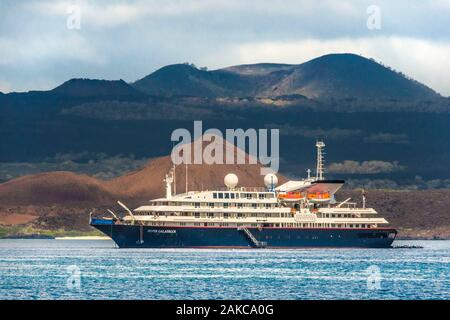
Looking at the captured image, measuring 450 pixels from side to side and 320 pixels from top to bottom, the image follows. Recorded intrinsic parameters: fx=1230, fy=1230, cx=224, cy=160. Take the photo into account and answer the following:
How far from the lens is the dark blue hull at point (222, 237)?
15512 cm

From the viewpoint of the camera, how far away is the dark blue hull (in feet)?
509

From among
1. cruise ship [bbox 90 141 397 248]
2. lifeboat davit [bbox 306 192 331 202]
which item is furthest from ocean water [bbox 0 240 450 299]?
lifeboat davit [bbox 306 192 331 202]

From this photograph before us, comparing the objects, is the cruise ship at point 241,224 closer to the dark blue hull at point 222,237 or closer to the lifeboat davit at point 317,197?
the dark blue hull at point 222,237

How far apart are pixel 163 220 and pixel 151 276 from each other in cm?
5887

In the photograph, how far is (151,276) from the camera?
97.2m

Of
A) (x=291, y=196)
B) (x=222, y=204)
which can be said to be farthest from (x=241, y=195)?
(x=291, y=196)

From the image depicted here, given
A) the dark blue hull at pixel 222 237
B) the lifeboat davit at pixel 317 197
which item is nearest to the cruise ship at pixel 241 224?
the dark blue hull at pixel 222 237

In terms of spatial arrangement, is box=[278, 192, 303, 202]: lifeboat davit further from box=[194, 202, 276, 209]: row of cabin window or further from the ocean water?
the ocean water

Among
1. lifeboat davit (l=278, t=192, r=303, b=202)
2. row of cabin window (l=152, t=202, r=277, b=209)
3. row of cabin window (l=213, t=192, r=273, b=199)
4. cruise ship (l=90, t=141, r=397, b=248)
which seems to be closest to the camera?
cruise ship (l=90, t=141, r=397, b=248)

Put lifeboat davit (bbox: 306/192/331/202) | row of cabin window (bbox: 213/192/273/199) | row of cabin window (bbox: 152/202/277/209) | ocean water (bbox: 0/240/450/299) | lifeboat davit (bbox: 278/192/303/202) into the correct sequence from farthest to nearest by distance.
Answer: lifeboat davit (bbox: 306/192/331/202)
lifeboat davit (bbox: 278/192/303/202)
row of cabin window (bbox: 213/192/273/199)
row of cabin window (bbox: 152/202/277/209)
ocean water (bbox: 0/240/450/299)

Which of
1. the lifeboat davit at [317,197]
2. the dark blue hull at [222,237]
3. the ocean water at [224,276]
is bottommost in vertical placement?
the ocean water at [224,276]

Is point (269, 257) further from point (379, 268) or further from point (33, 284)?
point (33, 284)

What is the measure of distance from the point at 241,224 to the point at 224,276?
59.5 meters
